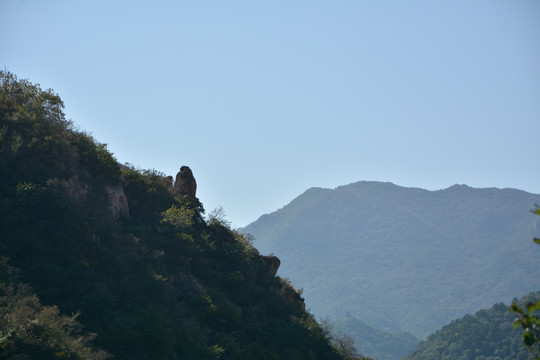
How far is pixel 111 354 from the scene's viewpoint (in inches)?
994

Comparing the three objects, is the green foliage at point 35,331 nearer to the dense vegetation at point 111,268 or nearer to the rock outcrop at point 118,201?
the dense vegetation at point 111,268

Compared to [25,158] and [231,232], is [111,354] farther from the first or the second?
[231,232]

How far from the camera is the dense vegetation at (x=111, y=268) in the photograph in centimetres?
2606

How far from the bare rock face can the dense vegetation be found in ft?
4.52

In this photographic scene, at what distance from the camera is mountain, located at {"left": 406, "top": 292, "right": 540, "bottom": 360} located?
413 feet

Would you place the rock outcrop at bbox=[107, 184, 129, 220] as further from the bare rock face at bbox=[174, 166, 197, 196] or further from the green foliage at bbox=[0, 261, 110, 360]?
the green foliage at bbox=[0, 261, 110, 360]

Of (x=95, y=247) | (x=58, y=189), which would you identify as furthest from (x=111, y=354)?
(x=58, y=189)

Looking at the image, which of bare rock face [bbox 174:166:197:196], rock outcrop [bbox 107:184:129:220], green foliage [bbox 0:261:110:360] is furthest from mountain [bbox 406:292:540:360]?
green foliage [bbox 0:261:110:360]

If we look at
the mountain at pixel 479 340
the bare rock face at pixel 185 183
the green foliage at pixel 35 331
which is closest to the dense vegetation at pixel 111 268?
the green foliage at pixel 35 331

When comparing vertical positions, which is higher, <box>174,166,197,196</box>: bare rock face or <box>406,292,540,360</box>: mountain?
<box>174,166,197,196</box>: bare rock face

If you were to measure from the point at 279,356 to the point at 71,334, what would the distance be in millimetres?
14879

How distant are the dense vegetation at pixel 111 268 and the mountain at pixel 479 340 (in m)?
98.3

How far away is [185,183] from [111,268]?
615 inches

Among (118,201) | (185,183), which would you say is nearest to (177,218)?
(118,201)
